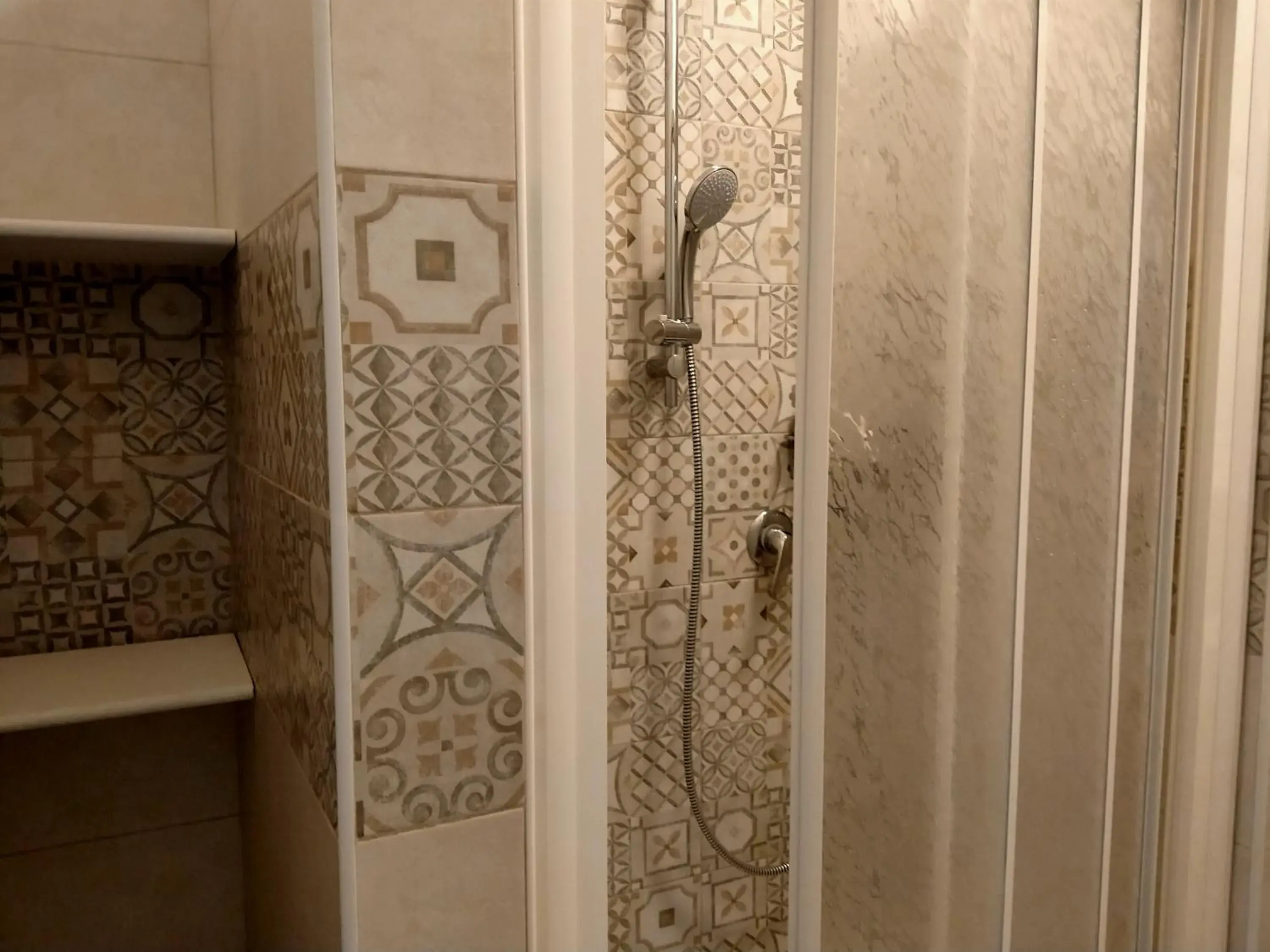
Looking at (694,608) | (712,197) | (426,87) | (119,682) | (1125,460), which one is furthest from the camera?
(694,608)

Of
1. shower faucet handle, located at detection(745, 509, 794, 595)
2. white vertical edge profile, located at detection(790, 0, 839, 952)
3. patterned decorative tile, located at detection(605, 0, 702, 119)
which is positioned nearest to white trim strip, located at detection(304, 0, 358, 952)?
white vertical edge profile, located at detection(790, 0, 839, 952)

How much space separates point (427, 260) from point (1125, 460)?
0.63 meters

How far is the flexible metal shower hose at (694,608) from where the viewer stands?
4.25ft

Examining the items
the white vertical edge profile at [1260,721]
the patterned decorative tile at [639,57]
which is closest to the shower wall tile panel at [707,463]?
the patterned decorative tile at [639,57]

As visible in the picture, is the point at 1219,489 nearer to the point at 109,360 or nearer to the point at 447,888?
the point at 447,888

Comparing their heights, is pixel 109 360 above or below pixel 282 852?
above

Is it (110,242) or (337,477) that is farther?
(110,242)

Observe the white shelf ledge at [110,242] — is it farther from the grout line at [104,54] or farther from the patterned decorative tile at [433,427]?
the patterned decorative tile at [433,427]

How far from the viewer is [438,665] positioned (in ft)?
1.66

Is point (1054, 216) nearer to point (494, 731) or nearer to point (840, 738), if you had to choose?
point (840, 738)

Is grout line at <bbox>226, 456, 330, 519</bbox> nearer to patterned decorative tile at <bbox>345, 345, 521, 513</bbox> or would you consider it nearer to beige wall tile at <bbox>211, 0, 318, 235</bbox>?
patterned decorative tile at <bbox>345, 345, 521, 513</bbox>

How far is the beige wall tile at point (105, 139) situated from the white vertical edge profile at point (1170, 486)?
105cm

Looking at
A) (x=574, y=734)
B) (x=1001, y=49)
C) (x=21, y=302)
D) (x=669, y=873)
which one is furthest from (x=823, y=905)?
(x=21, y=302)

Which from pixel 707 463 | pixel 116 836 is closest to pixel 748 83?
pixel 707 463
